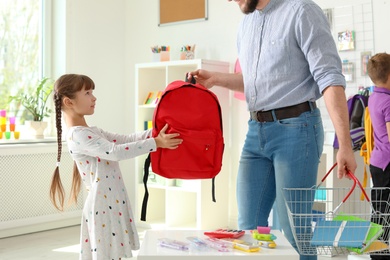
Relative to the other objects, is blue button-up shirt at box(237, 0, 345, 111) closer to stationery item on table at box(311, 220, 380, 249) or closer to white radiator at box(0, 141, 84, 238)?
stationery item on table at box(311, 220, 380, 249)

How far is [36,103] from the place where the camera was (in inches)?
188

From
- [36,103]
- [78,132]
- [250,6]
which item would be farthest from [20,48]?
[250,6]

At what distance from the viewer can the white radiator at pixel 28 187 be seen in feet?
14.3

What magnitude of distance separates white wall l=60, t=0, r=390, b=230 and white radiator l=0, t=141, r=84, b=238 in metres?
0.69

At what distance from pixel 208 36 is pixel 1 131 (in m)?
1.89

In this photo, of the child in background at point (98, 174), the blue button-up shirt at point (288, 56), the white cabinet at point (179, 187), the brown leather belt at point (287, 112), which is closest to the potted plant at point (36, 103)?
the white cabinet at point (179, 187)

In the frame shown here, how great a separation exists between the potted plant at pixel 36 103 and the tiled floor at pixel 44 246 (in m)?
0.84

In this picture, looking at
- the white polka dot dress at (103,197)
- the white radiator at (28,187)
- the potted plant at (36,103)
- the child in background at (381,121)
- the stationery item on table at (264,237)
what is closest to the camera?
the stationery item on table at (264,237)

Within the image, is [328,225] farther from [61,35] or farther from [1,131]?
[61,35]

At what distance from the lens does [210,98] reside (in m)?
2.21

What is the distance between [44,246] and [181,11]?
2345 millimetres

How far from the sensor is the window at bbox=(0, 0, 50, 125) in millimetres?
4816

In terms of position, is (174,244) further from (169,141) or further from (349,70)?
(349,70)

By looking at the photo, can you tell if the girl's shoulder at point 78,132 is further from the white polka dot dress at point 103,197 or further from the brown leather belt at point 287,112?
the brown leather belt at point 287,112
